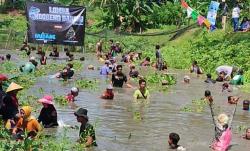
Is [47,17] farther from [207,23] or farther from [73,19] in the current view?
[207,23]

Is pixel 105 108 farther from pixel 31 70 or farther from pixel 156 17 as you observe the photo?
pixel 156 17

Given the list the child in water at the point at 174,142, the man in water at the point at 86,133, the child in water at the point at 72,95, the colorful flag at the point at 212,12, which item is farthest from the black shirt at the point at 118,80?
the colorful flag at the point at 212,12

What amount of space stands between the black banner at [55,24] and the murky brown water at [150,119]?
11.4 m

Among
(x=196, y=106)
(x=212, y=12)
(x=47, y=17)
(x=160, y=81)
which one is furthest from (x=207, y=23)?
(x=196, y=106)

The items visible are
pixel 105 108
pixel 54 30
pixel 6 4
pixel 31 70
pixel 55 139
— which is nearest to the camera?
pixel 55 139

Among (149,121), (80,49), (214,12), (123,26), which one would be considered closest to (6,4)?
(123,26)

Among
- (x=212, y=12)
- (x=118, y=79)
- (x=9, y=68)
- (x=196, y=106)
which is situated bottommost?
(x=196, y=106)

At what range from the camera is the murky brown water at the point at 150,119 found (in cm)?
1193

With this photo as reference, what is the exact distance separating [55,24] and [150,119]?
19083mm

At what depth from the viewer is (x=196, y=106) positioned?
1692 centimetres

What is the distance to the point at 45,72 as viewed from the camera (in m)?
23.5

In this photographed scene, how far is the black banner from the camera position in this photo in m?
32.2

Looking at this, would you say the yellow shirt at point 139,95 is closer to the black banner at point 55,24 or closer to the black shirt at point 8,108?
the black shirt at point 8,108

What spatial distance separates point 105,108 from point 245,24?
1508cm
